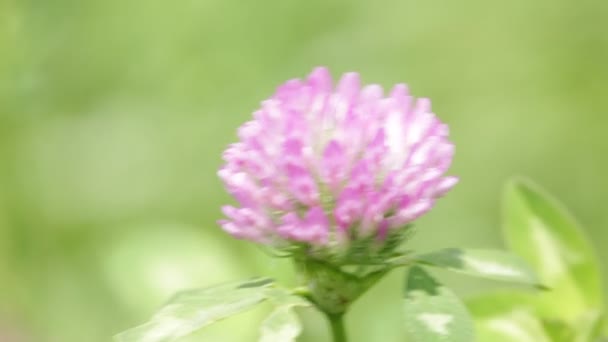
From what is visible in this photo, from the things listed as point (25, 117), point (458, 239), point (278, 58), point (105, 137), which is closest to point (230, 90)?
point (278, 58)

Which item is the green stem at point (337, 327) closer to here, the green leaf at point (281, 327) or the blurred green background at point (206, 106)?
the green leaf at point (281, 327)

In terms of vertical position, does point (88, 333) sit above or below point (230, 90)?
below

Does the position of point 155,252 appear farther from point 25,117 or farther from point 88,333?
point 25,117

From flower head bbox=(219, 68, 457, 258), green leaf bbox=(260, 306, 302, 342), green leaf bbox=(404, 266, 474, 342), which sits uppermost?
flower head bbox=(219, 68, 457, 258)

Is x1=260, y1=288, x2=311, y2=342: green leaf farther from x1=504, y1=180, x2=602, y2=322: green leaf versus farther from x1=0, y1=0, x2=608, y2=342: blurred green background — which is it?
x1=0, y1=0, x2=608, y2=342: blurred green background

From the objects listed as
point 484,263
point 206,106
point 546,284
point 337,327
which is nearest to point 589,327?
point 546,284

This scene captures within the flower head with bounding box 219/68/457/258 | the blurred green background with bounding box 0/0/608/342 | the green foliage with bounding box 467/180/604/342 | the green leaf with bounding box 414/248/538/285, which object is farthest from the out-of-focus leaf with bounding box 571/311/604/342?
the blurred green background with bounding box 0/0/608/342

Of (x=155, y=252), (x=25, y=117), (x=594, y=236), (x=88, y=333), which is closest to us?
(x=155, y=252)

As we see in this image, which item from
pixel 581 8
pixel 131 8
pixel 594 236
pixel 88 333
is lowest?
pixel 594 236
